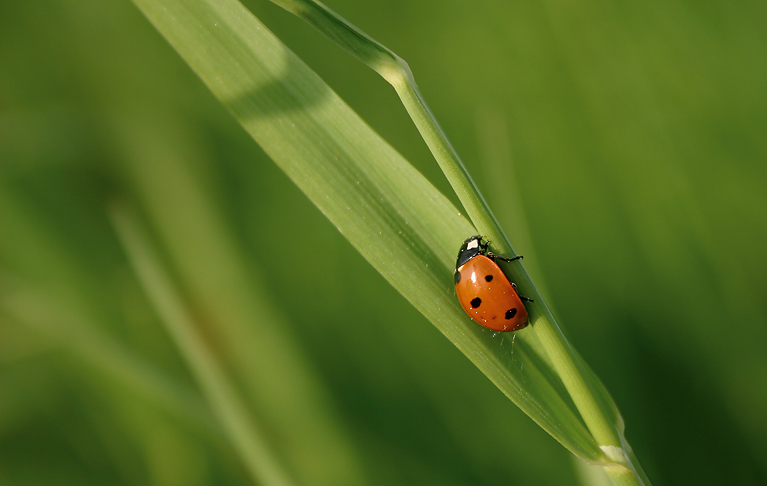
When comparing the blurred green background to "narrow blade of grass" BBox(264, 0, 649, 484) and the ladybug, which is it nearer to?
the ladybug

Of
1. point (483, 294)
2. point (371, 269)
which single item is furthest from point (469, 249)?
point (371, 269)

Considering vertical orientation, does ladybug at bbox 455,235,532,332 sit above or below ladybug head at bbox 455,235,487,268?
below

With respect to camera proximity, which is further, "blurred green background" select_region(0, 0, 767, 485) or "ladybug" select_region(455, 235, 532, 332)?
"blurred green background" select_region(0, 0, 767, 485)

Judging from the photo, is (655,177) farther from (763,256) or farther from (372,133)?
(372,133)

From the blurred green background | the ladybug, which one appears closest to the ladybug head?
the ladybug

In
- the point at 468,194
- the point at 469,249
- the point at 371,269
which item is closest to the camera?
the point at 468,194

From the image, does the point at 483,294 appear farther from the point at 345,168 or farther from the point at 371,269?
the point at 371,269

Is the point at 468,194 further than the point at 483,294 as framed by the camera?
No

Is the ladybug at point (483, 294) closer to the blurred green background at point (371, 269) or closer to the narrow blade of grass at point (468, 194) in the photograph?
the narrow blade of grass at point (468, 194)

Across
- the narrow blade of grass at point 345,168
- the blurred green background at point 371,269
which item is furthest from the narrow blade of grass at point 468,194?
the blurred green background at point 371,269
